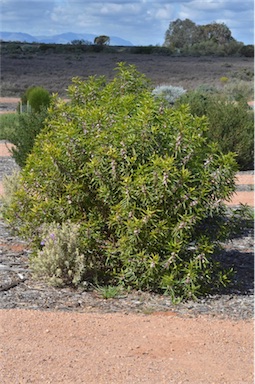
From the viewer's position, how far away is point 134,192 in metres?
6.35

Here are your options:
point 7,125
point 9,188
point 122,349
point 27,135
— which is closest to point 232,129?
point 27,135

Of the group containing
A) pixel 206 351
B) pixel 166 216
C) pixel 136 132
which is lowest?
pixel 206 351

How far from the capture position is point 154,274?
6.57m

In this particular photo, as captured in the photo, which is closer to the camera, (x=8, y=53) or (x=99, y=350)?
(x=99, y=350)

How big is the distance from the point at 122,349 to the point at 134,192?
1663 mm

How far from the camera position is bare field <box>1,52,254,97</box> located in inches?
1469

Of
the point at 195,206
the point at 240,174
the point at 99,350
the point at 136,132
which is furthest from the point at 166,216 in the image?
the point at 240,174

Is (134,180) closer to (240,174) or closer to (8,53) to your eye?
(240,174)

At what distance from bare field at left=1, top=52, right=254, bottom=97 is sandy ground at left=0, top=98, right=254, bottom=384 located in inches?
1067

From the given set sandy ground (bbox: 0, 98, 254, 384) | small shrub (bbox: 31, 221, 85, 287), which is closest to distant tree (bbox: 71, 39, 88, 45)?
small shrub (bbox: 31, 221, 85, 287)

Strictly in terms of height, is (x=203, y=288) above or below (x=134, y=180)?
below

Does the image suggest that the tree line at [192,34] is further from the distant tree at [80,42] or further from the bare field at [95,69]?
the bare field at [95,69]

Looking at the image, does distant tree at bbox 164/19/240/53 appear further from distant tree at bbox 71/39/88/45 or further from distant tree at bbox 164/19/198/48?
distant tree at bbox 71/39/88/45

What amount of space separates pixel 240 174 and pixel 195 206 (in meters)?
7.85
